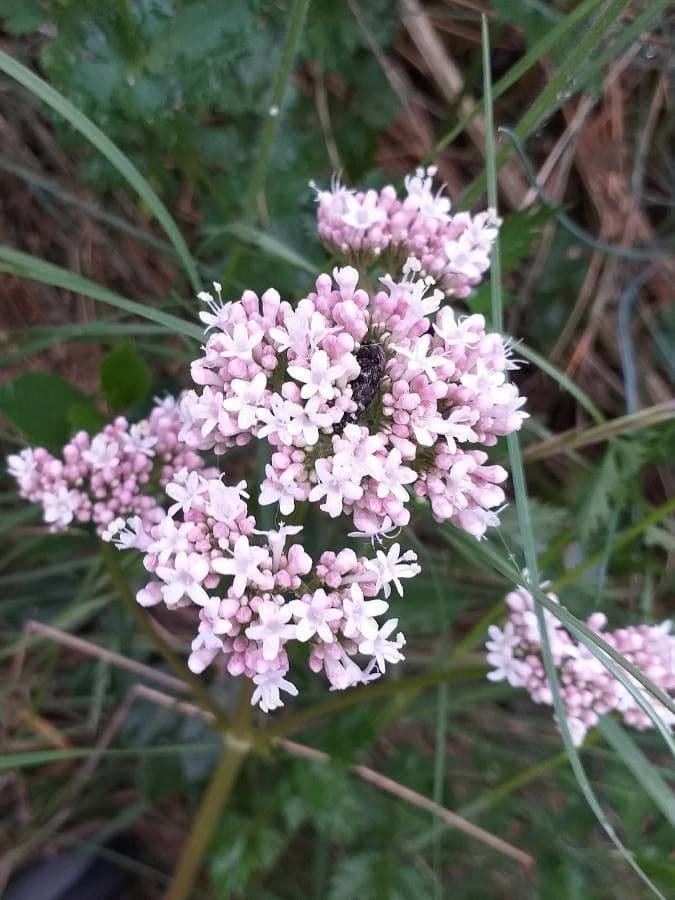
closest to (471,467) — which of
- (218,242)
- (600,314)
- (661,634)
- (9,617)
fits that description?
(661,634)

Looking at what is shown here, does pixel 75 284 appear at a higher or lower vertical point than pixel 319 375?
higher

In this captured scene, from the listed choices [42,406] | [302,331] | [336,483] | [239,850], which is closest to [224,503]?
[336,483]

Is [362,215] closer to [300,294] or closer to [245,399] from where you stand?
[300,294]

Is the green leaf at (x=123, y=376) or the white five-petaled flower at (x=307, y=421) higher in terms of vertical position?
the green leaf at (x=123, y=376)

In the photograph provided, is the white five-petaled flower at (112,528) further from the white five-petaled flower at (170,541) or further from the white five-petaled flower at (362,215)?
the white five-petaled flower at (362,215)

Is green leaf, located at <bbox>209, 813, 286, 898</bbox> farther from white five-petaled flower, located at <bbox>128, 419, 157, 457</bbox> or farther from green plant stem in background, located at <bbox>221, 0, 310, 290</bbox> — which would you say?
green plant stem in background, located at <bbox>221, 0, 310, 290</bbox>

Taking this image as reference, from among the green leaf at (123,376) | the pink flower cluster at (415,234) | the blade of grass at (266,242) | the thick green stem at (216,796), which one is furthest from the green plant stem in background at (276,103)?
the thick green stem at (216,796)
